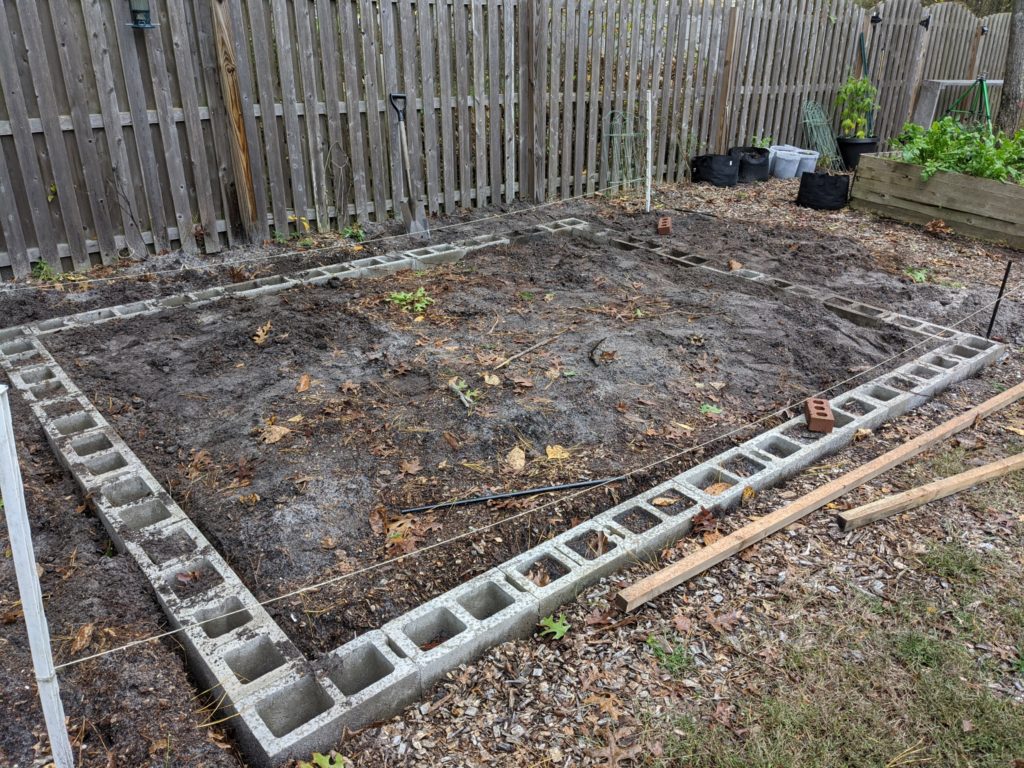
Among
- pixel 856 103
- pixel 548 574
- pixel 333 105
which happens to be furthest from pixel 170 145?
pixel 856 103

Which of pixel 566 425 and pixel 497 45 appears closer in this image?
pixel 566 425

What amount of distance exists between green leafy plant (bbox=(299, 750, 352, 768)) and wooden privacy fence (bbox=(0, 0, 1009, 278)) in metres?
5.26

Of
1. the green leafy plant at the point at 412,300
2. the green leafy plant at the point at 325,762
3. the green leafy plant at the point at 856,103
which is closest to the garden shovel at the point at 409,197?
the green leafy plant at the point at 412,300

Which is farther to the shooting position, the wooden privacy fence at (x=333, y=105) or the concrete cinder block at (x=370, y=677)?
the wooden privacy fence at (x=333, y=105)

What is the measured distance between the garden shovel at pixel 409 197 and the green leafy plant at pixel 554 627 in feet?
17.2

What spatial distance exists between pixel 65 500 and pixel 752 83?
9.85m

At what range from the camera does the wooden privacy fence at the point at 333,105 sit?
570 centimetres

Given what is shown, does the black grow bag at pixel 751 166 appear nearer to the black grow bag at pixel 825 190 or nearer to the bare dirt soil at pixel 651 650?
the black grow bag at pixel 825 190

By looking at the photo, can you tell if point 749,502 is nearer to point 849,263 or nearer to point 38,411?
point 38,411

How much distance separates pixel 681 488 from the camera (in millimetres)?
3318

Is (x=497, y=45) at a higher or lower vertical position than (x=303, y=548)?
higher

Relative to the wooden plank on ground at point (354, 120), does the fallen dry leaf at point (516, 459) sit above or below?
below

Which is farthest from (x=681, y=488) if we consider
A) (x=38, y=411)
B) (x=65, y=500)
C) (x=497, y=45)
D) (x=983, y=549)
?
(x=497, y=45)

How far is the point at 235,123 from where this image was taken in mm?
6375
